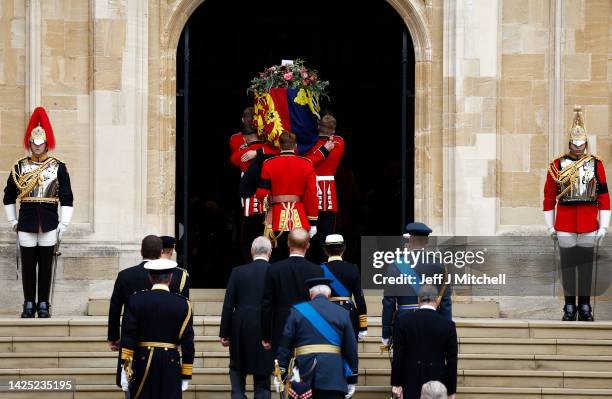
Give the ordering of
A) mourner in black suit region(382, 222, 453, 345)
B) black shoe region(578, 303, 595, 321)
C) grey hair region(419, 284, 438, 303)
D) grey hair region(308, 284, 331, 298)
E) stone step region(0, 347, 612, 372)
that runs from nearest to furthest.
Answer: grey hair region(308, 284, 331, 298) → grey hair region(419, 284, 438, 303) → mourner in black suit region(382, 222, 453, 345) → stone step region(0, 347, 612, 372) → black shoe region(578, 303, 595, 321)

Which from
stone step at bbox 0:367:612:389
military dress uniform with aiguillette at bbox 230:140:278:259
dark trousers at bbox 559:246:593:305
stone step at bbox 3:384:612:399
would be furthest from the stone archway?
stone step at bbox 3:384:612:399

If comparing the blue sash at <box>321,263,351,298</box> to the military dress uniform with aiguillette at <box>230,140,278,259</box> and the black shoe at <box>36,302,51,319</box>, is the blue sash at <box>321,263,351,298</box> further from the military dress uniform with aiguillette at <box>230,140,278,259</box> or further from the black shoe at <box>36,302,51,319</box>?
the black shoe at <box>36,302,51,319</box>

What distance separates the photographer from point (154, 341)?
45.0ft

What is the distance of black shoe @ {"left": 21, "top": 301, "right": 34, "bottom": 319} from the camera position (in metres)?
18.1

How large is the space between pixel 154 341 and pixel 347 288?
7.52 ft

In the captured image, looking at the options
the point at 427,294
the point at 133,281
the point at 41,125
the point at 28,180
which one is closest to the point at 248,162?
the point at 41,125

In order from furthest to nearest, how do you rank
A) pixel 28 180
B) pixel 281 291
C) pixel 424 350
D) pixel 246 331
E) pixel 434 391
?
pixel 28 180, pixel 246 331, pixel 281 291, pixel 424 350, pixel 434 391

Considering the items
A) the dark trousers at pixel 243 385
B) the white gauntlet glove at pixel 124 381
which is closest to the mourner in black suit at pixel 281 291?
the dark trousers at pixel 243 385

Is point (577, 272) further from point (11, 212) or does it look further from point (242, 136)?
point (11, 212)

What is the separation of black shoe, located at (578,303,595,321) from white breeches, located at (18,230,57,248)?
18.6 feet

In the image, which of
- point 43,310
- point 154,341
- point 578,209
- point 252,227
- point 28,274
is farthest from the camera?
point 252,227

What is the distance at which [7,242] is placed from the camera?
19594mm

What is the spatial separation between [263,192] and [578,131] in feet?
11.6

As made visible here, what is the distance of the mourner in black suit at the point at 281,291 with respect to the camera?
1477cm
